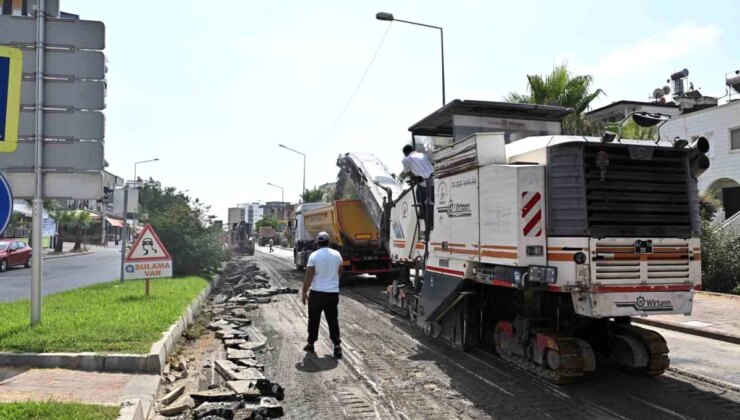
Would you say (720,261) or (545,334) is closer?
(545,334)

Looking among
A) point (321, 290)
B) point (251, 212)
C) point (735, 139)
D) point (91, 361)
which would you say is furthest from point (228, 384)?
point (251, 212)

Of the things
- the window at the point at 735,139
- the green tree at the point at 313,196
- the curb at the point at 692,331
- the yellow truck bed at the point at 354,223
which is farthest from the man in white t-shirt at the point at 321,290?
the green tree at the point at 313,196

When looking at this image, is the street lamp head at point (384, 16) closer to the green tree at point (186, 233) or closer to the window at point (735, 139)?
the green tree at point (186, 233)

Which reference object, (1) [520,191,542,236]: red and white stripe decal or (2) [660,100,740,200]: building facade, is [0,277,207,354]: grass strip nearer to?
→ (1) [520,191,542,236]: red and white stripe decal

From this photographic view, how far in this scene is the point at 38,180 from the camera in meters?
7.88

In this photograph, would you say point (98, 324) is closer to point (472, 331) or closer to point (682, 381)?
point (472, 331)

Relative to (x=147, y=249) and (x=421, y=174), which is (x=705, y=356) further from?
(x=147, y=249)

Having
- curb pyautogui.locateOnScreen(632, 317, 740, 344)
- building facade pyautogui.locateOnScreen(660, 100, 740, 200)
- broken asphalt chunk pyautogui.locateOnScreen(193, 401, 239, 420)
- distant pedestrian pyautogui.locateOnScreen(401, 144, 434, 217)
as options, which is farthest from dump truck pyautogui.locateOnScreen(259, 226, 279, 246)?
broken asphalt chunk pyautogui.locateOnScreen(193, 401, 239, 420)

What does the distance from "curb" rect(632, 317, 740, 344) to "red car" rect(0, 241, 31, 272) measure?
2637 cm

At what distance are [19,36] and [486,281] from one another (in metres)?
7.48

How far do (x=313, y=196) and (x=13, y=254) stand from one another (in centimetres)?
3142

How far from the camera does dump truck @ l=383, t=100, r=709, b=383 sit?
19.0ft

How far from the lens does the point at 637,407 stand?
17.7 feet

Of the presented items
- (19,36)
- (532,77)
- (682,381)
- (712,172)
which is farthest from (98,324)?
(712,172)
